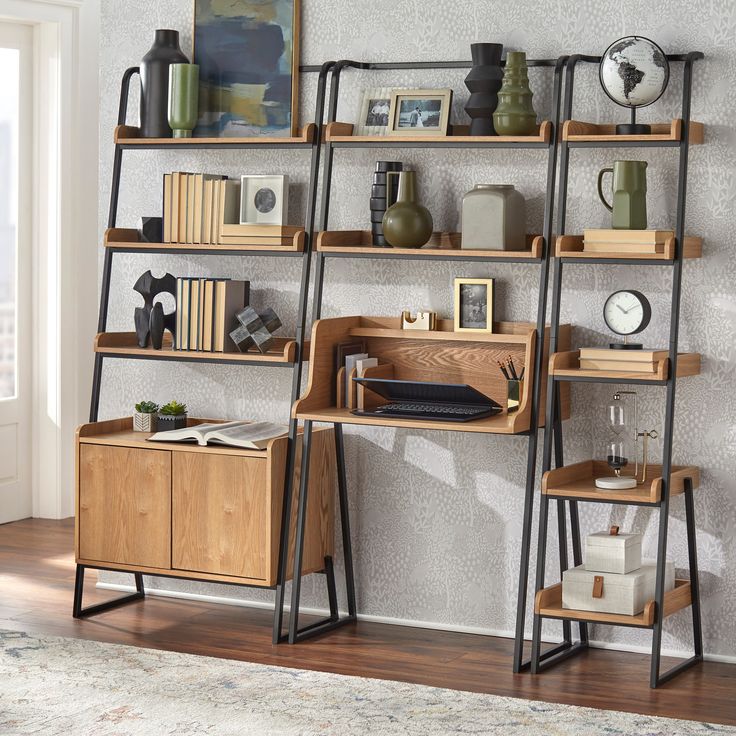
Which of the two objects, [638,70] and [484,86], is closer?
[638,70]

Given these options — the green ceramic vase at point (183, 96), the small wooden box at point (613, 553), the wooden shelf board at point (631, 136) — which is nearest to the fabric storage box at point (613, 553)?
the small wooden box at point (613, 553)

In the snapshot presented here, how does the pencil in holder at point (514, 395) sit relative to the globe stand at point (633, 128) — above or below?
below

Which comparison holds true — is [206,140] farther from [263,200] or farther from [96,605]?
[96,605]

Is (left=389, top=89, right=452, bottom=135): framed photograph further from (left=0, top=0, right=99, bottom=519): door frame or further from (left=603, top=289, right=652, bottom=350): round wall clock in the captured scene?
(left=0, top=0, right=99, bottom=519): door frame

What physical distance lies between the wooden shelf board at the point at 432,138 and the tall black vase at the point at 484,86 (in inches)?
2.6

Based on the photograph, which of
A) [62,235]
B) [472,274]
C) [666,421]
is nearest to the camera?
[666,421]

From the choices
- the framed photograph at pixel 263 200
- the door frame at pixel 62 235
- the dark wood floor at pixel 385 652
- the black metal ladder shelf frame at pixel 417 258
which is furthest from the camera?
the door frame at pixel 62 235

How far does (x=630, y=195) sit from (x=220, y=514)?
169 cm

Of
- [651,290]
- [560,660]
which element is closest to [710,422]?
[651,290]

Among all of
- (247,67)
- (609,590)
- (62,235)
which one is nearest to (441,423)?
(609,590)

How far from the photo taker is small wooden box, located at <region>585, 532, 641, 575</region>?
159 inches

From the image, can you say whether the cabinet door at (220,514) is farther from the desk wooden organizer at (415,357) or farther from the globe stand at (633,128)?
the globe stand at (633,128)

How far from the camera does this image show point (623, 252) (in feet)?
13.1

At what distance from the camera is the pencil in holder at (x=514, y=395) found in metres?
4.21
